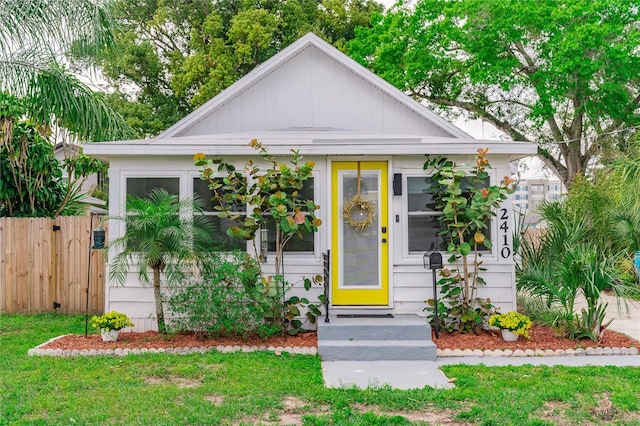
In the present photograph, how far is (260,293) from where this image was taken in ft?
21.6

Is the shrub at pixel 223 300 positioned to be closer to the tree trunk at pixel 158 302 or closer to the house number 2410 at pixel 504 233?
the tree trunk at pixel 158 302

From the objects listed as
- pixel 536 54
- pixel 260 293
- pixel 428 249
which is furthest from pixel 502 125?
pixel 260 293

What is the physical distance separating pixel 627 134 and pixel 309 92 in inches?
564

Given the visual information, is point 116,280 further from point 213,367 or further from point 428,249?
point 428,249

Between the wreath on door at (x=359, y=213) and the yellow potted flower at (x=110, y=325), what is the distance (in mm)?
3218

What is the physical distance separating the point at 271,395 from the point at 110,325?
291cm

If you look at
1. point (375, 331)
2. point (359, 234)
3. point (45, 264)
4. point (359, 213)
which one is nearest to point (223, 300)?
point (375, 331)

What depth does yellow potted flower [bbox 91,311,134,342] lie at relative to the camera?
6.66 meters

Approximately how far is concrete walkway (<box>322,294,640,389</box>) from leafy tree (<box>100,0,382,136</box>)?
47.3ft

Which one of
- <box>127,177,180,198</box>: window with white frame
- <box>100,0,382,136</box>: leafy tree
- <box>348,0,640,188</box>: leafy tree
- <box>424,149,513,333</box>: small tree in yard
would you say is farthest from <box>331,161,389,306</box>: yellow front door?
<box>100,0,382,136</box>: leafy tree

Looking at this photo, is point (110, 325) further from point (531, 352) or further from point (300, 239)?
point (531, 352)

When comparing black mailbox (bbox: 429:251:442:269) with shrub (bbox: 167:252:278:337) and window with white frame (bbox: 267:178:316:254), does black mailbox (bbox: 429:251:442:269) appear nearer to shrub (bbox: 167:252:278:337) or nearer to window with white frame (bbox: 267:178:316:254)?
window with white frame (bbox: 267:178:316:254)

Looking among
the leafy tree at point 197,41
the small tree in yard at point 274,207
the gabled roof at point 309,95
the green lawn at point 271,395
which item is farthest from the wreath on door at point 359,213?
the leafy tree at point 197,41

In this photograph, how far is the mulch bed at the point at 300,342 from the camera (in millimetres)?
6500
